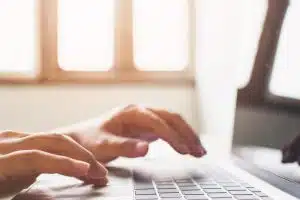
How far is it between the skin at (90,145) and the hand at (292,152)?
187 mm

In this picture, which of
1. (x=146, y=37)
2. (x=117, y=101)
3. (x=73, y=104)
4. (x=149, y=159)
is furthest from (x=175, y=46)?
(x=149, y=159)

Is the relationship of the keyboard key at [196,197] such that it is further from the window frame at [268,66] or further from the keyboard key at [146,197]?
the window frame at [268,66]

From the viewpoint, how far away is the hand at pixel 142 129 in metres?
0.78

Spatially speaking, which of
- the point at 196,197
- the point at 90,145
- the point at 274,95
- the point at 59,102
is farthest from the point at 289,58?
the point at 59,102

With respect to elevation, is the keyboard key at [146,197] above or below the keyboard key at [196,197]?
below

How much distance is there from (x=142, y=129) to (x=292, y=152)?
11.7 inches

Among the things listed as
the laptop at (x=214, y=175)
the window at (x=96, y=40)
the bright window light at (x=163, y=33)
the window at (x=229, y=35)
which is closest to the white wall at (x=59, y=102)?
the window at (x=96, y=40)

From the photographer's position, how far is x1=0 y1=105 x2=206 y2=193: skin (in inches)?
20.6

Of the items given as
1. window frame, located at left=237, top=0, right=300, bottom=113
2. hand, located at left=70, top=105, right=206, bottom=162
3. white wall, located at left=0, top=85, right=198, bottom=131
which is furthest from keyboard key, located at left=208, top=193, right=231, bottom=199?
white wall, located at left=0, top=85, right=198, bottom=131

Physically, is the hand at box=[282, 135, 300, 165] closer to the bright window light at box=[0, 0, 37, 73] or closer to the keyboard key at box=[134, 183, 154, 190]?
the keyboard key at box=[134, 183, 154, 190]

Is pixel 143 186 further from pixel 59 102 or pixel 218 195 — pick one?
pixel 59 102

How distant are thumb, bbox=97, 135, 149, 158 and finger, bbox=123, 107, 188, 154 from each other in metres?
0.05

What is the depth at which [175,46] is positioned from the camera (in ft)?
9.41

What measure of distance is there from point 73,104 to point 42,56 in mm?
286
